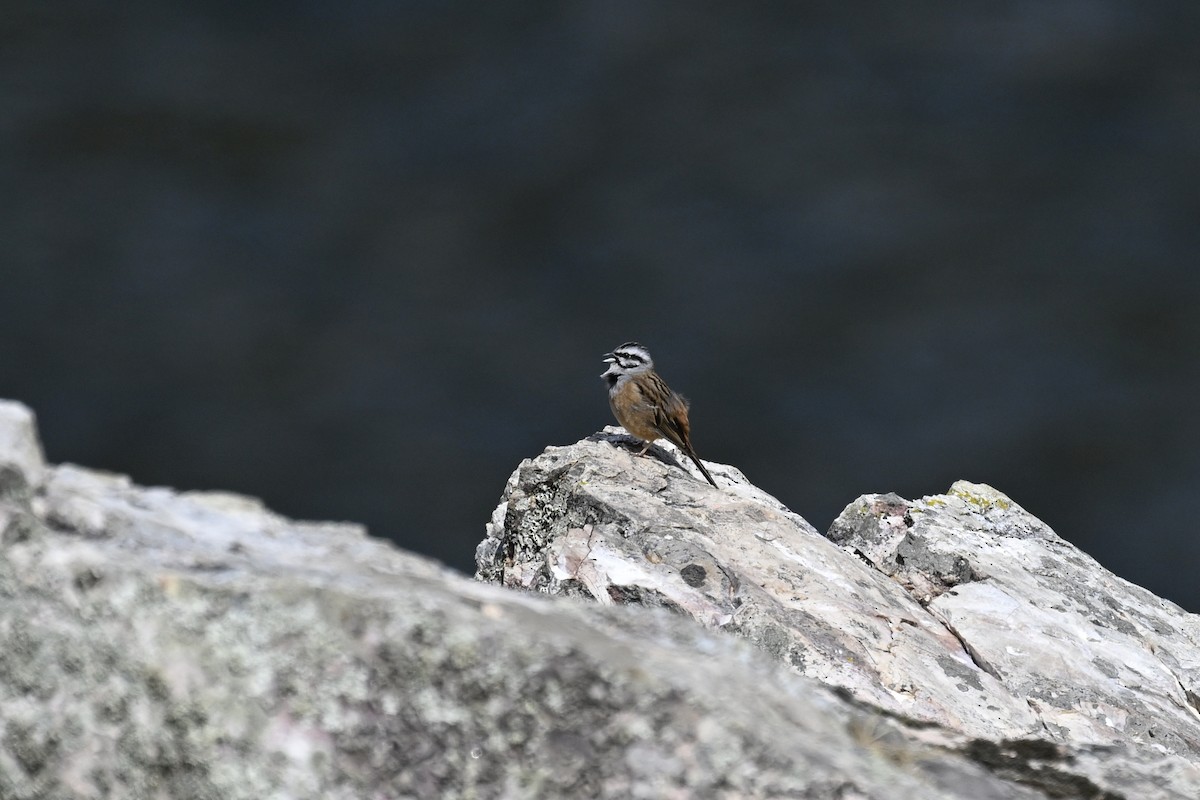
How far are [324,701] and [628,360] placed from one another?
938 cm

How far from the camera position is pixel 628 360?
40.1 ft

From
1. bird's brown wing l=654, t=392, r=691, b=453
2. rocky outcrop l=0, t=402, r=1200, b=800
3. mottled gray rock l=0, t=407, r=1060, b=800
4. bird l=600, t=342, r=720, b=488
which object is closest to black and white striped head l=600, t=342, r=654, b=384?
bird l=600, t=342, r=720, b=488

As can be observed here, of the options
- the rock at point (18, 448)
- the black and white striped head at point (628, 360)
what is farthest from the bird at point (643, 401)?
the rock at point (18, 448)

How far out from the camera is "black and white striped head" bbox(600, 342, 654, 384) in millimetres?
12086

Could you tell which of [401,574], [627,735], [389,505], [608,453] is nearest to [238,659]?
[401,574]

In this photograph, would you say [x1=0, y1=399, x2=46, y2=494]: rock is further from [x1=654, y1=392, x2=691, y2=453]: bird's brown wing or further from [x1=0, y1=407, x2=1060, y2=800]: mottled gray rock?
[x1=654, y1=392, x2=691, y2=453]: bird's brown wing

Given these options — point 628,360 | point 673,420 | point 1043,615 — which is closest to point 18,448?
point 1043,615

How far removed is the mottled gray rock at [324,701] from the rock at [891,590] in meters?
2.24

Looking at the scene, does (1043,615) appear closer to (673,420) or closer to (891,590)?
(891,590)

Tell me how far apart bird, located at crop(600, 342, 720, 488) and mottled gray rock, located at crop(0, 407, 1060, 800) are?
6640 mm

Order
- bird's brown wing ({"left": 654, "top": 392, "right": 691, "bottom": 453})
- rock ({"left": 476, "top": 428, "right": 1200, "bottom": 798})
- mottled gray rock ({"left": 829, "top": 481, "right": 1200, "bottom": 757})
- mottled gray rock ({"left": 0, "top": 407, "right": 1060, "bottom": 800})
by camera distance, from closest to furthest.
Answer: mottled gray rock ({"left": 0, "top": 407, "right": 1060, "bottom": 800}) → rock ({"left": 476, "top": 428, "right": 1200, "bottom": 798}) → mottled gray rock ({"left": 829, "top": 481, "right": 1200, "bottom": 757}) → bird's brown wing ({"left": 654, "top": 392, "right": 691, "bottom": 453})

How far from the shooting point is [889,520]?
7.71 metres

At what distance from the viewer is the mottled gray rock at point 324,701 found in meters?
2.89

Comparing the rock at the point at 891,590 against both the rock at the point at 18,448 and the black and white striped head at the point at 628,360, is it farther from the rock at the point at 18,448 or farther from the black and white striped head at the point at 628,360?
the black and white striped head at the point at 628,360
